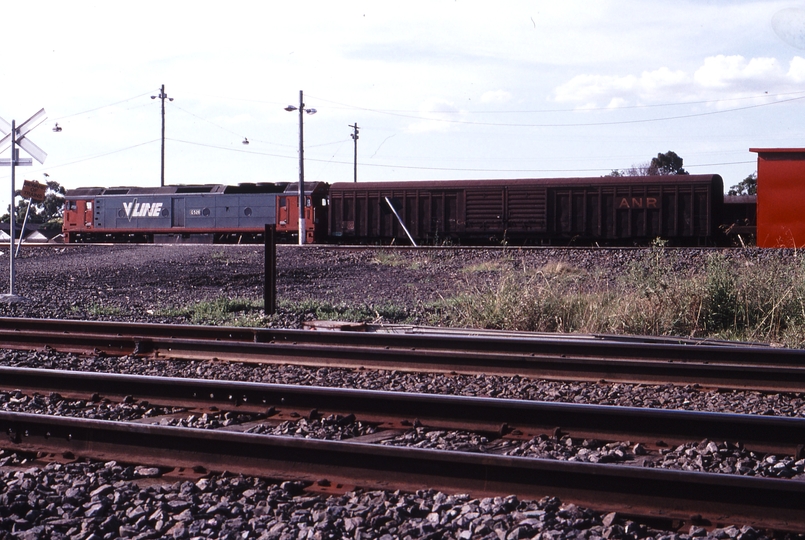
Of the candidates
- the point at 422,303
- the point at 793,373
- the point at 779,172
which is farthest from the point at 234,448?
the point at 779,172

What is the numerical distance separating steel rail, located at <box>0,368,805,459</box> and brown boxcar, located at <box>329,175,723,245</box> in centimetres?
2123

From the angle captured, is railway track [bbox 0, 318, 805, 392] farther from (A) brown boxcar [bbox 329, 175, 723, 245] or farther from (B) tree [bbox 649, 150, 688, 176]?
(B) tree [bbox 649, 150, 688, 176]

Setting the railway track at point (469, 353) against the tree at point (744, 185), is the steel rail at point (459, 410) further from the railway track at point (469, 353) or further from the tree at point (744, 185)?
the tree at point (744, 185)

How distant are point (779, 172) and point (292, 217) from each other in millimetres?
18655

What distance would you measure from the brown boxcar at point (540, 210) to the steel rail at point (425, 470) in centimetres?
2250

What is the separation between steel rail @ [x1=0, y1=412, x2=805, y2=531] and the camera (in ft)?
11.9

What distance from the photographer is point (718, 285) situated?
1089 centimetres

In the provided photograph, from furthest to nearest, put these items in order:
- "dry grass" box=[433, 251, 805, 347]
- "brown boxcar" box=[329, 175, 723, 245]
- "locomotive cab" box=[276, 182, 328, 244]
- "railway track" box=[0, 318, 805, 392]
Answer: "locomotive cab" box=[276, 182, 328, 244]
"brown boxcar" box=[329, 175, 723, 245]
"dry grass" box=[433, 251, 805, 347]
"railway track" box=[0, 318, 805, 392]

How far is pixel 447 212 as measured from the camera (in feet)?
95.2

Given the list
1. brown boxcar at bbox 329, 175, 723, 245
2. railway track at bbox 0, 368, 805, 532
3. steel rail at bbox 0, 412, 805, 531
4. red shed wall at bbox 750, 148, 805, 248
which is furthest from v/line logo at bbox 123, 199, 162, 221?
steel rail at bbox 0, 412, 805, 531

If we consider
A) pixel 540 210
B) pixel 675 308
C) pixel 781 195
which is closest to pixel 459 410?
pixel 675 308

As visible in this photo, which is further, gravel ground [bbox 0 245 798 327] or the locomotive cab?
the locomotive cab

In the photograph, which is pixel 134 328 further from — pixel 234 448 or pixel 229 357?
pixel 234 448

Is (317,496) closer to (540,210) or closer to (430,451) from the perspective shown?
(430,451)
